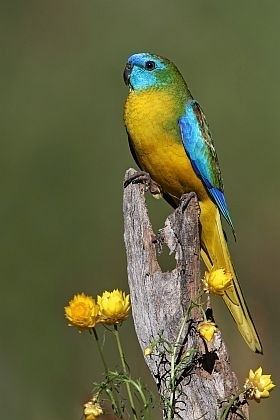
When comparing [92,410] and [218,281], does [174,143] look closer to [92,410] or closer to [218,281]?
[218,281]

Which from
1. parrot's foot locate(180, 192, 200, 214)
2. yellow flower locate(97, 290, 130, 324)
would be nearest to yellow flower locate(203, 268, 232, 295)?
yellow flower locate(97, 290, 130, 324)

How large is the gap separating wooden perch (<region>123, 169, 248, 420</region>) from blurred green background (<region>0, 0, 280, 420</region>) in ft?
2.53

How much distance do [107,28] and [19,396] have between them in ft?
10.2

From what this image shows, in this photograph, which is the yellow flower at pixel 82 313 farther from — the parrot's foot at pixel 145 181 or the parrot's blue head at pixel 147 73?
the parrot's blue head at pixel 147 73

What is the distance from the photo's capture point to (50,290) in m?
4.80

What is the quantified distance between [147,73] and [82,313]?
141 cm

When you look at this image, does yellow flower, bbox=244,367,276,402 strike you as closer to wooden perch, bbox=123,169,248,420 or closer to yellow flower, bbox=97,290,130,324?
wooden perch, bbox=123,169,248,420

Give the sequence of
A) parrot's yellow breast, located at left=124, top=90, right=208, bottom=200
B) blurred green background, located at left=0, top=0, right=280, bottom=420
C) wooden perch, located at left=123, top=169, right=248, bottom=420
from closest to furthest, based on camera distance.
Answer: wooden perch, located at left=123, top=169, right=248, bottom=420, parrot's yellow breast, located at left=124, top=90, right=208, bottom=200, blurred green background, located at left=0, top=0, right=280, bottom=420

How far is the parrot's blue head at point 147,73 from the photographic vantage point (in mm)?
3760

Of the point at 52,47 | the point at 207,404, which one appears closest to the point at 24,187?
the point at 52,47

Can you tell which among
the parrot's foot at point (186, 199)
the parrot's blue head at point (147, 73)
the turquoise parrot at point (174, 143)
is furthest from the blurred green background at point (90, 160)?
the parrot's blue head at point (147, 73)

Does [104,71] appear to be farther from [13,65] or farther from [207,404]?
[207,404]

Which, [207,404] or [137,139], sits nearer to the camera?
[207,404]

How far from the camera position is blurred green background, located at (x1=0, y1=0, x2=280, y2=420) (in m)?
4.38
